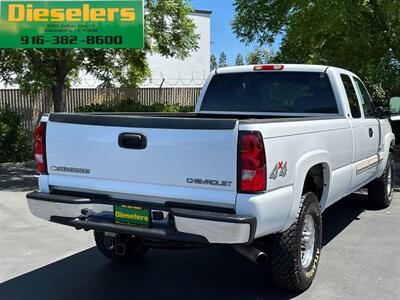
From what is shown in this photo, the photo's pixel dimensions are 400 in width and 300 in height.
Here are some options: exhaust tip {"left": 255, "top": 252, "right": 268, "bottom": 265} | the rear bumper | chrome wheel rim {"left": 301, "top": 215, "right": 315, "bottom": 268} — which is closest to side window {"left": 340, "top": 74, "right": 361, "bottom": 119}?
chrome wheel rim {"left": 301, "top": 215, "right": 315, "bottom": 268}

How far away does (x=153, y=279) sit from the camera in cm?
491

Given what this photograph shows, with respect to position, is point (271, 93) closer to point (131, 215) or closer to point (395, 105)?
point (395, 105)

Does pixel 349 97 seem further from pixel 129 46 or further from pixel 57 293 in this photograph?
pixel 129 46

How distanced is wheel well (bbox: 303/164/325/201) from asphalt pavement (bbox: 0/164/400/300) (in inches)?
30.8

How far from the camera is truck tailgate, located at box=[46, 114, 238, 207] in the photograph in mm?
3695

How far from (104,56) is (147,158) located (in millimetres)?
9251

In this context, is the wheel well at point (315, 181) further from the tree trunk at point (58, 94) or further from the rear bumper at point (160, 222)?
the tree trunk at point (58, 94)

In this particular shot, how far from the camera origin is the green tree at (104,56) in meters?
12.0

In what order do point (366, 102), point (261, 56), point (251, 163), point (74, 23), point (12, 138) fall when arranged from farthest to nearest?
point (261, 56), point (12, 138), point (74, 23), point (366, 102), point (251, 163)

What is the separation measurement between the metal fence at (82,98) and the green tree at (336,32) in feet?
13.3

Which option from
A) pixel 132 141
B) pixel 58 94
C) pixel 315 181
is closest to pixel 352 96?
pixel 315 181

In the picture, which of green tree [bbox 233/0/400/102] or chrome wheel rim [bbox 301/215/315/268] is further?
green tree [bbox 233/0/400/102]

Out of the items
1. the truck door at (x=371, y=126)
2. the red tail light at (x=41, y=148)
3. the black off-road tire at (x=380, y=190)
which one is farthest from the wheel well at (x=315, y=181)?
the black off-road tire at (x=380, y=190)

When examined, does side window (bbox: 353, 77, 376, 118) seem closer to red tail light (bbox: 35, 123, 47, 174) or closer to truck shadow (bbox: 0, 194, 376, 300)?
truck shadow (bbox: 0, 194, 376, 300)
